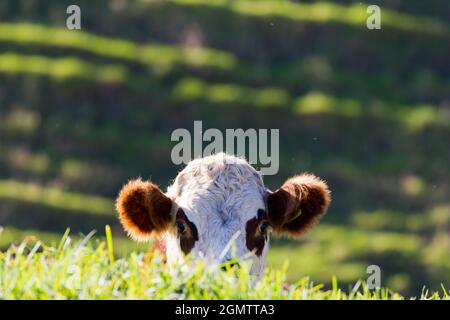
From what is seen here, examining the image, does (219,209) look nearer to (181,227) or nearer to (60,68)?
(181,227)

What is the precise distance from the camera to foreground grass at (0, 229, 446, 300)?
16.0ft

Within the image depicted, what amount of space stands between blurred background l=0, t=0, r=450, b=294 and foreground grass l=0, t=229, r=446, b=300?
18.3 meters

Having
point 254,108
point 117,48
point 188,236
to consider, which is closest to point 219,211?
point 188,236

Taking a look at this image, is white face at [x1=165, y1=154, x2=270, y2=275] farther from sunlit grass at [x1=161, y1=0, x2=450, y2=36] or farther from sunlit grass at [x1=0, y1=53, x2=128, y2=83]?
sunlit grass at [x1=161, y1=0, x2=450, y2=36]

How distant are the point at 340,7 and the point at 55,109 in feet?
25.6

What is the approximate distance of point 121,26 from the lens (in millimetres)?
31625

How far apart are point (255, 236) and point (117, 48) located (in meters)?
23.3

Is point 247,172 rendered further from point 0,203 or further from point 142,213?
point 0,203

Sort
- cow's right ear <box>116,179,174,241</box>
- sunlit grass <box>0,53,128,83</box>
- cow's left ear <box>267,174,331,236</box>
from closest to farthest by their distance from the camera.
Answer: cow's right ear <box>116,179,174,241</box> < cow's left ear <box>267,174,331,236</box> < sunlit grass <box>0,53,128,83</box>

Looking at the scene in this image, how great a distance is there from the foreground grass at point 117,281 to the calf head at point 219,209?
197 cm

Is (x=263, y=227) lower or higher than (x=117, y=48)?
lower

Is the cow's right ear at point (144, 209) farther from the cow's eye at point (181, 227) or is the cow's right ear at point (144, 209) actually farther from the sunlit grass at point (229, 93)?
the sunlit grass at point (229, 93)

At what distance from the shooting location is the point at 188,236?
24.6 feet

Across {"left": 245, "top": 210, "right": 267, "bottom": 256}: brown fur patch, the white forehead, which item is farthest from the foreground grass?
the white forehead
